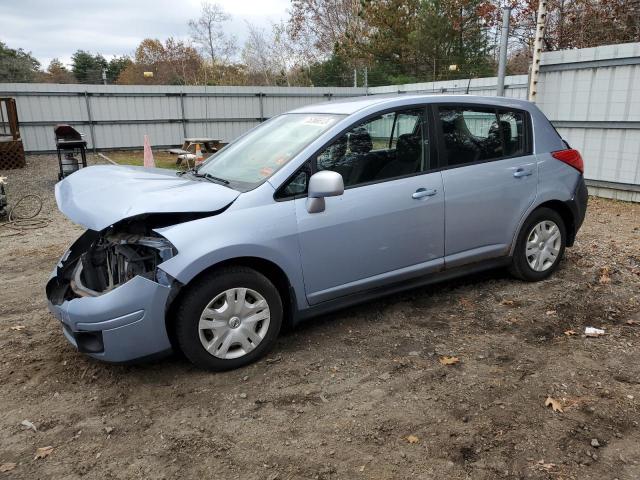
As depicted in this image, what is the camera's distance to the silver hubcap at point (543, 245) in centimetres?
468

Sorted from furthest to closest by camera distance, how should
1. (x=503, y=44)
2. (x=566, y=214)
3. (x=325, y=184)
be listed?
(x=503, y=44) → (x=566, y=214) → (x=325, y=184)

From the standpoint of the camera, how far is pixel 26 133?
15.5 m

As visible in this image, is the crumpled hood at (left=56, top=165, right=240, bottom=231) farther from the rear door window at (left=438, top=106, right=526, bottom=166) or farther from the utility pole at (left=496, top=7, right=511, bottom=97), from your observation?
the utility pole at (left=496, top=7, right=511, bottom=97)

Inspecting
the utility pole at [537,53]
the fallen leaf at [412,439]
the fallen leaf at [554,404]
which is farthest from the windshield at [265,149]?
the utility pole at [537,53]

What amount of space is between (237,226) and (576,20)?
849 inches

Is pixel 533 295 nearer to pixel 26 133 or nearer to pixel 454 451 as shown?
pixel 454 451

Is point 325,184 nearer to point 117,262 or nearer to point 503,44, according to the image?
point 117,262

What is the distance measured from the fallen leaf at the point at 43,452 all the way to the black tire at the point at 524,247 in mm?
3845

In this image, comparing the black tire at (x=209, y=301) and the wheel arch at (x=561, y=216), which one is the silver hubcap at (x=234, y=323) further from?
the wheel arch at (x=561, y=216)

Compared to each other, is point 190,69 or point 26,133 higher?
point 190,69

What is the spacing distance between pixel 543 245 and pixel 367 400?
268 centimetres

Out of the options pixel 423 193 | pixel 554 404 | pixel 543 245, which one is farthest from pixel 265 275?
pixel 543 245

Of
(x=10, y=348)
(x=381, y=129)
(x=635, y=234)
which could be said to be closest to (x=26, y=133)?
(x=10, y=348)

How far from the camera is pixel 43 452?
2633 mm
